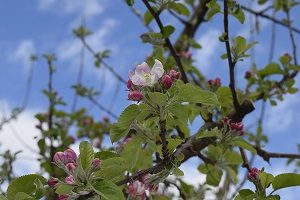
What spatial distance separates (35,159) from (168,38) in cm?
156

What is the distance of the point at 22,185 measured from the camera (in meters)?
1.34

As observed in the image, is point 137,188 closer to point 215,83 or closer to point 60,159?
point 60,159

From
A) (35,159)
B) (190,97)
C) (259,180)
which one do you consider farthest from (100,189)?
(35,159)

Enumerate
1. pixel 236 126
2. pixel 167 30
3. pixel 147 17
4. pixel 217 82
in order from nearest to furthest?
1. pixel 236 126
2. pixel 167 30
3. pixel 217 82
4. pixel 147 17

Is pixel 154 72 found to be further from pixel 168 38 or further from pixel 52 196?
pixel 168 38

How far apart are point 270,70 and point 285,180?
1409mm

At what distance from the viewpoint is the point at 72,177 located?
123 centimetres

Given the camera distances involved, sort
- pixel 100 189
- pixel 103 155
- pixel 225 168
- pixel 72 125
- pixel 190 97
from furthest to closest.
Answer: pixel 72 125 < pixel 225 168 < pixel 103 155 < pixel 190 97 < pixel 100 189

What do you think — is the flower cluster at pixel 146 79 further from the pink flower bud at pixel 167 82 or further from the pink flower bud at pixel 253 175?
the pink flower bud at pixel 253 175

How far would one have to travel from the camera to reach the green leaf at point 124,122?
4.22 ft

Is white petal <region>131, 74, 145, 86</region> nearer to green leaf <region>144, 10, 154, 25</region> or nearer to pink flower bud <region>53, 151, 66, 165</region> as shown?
pink flower bud <region>53, 151, 66, 165</region>

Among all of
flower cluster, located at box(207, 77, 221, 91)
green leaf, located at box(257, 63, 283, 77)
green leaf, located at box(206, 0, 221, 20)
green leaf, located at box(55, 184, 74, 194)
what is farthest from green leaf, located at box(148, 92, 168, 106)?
green leaf, located at box(257, 63, 283, 77)

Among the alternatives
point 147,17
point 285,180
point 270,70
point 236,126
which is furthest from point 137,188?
point 270,70

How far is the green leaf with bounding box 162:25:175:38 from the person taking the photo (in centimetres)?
205
